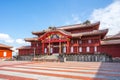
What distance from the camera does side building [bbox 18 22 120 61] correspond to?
2981cm

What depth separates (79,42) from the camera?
3216 centimetres

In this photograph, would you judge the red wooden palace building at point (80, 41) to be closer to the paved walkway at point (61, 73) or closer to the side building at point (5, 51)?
the side building at point (5, 51)

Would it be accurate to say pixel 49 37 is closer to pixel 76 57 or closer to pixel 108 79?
pixel 76 57

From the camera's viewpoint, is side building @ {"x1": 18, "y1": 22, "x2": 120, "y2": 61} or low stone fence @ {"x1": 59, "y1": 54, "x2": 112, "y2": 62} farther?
side building @ {"x1": 18, "y1": 22, "x2": 120, "y2": 61}

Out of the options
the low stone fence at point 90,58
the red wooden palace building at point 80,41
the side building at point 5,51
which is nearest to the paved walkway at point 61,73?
the low stone fence at point 90,58

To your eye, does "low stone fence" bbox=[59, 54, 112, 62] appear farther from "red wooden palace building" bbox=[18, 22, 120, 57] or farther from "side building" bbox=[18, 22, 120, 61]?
"red wooden palace building" bbox=[18, 22, 120, 57]

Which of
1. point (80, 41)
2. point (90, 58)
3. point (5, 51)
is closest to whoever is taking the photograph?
point (90, 58)

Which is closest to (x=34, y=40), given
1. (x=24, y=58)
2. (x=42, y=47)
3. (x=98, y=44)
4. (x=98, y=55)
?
(x=42, y=47)

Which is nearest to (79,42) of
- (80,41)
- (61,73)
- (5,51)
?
(80,41)

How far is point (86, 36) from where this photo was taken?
102 ft

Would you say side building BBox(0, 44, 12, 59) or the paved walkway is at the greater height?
side building BBox(0, 44, 12, 59)

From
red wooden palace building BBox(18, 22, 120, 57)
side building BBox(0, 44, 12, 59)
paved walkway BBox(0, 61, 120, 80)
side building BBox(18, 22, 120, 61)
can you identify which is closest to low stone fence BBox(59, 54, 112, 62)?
side building BBox(18, 22, 120, 61)

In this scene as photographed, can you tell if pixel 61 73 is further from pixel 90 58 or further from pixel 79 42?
pixel 79 42

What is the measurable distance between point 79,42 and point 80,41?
29cm
